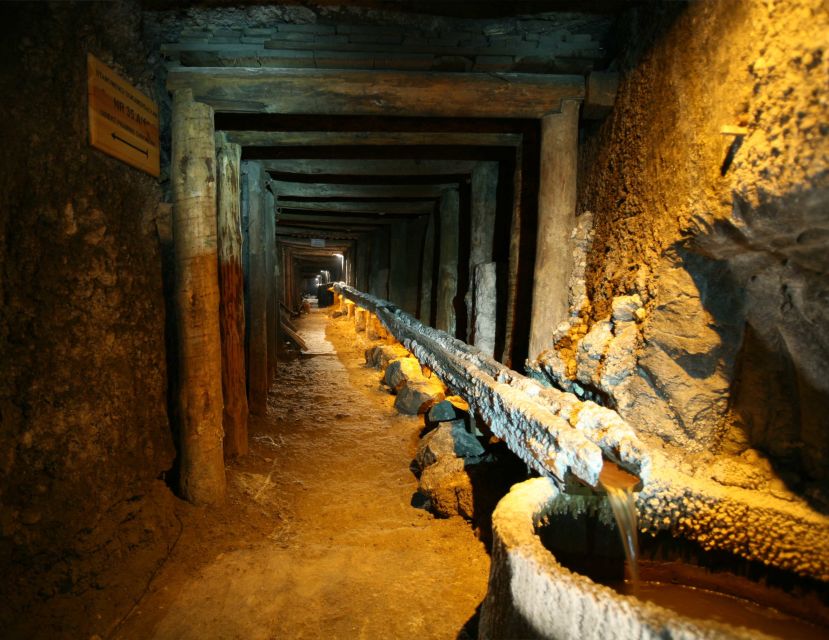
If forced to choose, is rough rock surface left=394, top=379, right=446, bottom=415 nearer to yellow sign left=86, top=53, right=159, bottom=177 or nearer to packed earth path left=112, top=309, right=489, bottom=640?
packed earth path left=112, top=309, right=489, bottom=640

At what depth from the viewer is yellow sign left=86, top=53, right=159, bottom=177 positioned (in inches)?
101

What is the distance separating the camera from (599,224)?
3.50m

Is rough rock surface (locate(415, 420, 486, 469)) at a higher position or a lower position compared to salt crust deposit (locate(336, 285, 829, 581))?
lower

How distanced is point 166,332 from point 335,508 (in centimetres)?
202

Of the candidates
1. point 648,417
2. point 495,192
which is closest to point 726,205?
point 648,417

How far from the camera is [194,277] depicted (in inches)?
131

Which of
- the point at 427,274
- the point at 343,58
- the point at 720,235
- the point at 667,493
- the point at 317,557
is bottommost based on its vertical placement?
the point at 317,557

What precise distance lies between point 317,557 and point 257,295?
358 centimetres

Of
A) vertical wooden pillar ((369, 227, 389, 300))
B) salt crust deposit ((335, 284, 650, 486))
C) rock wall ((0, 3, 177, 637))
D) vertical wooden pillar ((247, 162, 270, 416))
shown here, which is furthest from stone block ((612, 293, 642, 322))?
vertical wooden pillar ((369, 227, 389, 300))

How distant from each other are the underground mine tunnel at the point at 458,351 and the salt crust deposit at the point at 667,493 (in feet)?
0.05

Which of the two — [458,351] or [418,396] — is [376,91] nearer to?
[458,351]

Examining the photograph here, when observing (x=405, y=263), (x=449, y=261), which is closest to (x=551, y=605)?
(x=449, y=261)

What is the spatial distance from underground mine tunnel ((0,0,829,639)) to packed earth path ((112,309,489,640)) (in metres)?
0.02

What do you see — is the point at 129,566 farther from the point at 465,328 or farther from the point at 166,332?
the point at 465,328
